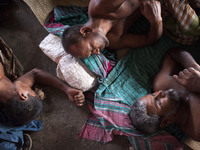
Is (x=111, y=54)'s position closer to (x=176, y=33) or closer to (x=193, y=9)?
(x=176, y=33)

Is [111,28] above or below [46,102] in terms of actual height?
above

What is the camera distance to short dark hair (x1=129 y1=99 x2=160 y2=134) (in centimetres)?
153

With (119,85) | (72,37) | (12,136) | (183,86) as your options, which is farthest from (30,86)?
(183,86)

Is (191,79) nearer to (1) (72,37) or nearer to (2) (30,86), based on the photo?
(1) (72,37)

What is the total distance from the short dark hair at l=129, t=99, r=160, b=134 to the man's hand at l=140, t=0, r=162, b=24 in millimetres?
786

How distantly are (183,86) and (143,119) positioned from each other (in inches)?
18.8

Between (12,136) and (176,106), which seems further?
(12,136)

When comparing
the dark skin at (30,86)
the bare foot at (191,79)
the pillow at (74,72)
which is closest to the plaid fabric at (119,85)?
the pillow at (74,72)

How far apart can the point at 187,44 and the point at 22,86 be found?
1765mm

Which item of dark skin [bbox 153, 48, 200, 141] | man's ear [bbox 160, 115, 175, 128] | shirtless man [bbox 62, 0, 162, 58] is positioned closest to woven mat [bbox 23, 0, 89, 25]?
shirtless man [bbox 62, 0, 162, 58]

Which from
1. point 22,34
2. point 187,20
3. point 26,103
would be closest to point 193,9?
point 187,20

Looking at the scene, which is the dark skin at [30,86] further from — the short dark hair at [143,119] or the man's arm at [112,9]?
the man's arm at [112,9]

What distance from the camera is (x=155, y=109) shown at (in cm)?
154

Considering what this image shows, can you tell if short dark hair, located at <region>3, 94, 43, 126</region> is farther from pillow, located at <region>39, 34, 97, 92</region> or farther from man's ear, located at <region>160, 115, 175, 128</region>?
man's ear, located at <region>160, 115, 175, 128</region>
